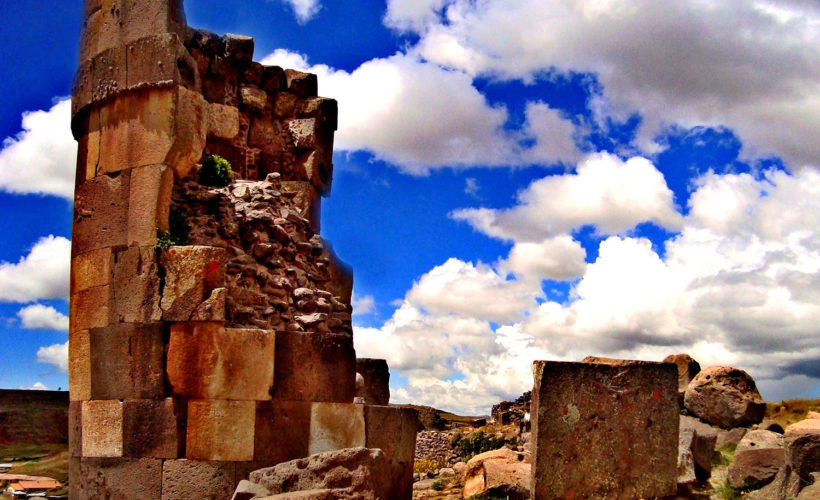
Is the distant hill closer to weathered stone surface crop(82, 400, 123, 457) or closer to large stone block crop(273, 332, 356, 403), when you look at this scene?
weathered stone surface crop(82, 400, 123, 457)

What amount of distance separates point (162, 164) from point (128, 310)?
4.85ft

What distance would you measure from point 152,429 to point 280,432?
3.80 ft

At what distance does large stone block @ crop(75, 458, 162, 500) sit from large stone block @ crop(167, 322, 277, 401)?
30.1 inches

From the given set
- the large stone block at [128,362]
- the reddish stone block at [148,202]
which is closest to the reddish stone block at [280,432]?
the large stone block at [128,362]

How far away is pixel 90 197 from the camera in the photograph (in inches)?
311

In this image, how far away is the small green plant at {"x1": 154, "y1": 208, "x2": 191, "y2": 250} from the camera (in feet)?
24.1

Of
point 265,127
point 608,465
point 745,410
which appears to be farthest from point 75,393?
point 745,410

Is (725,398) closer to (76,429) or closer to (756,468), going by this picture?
(756,468)

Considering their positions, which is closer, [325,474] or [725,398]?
[325,474]

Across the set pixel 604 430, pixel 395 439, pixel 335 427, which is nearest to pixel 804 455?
pixel 604 430

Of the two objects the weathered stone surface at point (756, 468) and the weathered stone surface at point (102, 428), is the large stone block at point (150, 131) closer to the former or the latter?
the weathered stone surface at point (102, 428)

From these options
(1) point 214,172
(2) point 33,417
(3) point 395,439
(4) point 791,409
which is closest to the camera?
(3) point 395,439

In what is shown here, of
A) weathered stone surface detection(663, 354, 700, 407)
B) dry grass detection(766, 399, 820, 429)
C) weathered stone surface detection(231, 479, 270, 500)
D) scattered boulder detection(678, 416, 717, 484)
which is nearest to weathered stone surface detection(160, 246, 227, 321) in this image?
weathered stone surface detection(231, 479, 270, 500)

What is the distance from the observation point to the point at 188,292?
7.01 meters
